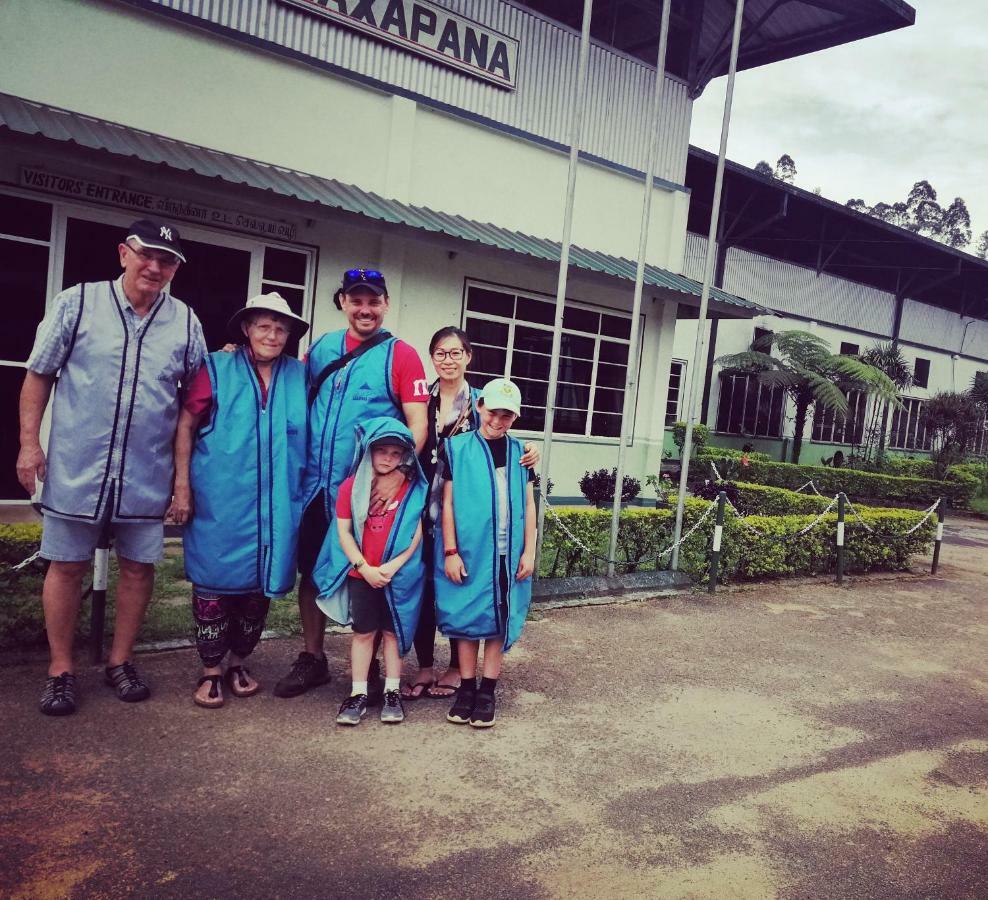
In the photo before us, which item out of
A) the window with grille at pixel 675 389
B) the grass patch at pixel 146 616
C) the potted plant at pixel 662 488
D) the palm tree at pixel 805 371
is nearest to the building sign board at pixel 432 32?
the potted plant at pixel 662 488

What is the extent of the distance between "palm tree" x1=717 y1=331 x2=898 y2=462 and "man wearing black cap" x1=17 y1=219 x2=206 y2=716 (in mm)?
18342

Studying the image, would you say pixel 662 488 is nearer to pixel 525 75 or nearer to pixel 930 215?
pixel 525 75

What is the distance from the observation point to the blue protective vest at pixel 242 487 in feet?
12.2

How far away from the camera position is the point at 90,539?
3.65 m

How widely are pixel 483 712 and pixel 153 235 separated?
2726 millimetres

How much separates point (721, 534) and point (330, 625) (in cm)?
395

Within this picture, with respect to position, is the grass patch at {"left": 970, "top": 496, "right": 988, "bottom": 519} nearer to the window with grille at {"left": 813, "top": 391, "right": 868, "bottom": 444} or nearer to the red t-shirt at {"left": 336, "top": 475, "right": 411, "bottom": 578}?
the window with grille at {"left": 813, "top": 391, "right": 868, "bottom": 444}

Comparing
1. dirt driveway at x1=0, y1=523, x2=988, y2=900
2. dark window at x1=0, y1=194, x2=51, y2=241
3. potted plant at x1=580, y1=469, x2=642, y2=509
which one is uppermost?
dark window at x1=0, y1=194, x2=51, y2=241

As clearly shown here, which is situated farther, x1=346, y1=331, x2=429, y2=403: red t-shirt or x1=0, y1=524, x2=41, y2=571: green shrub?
x1=0, y1=524, x2=41, y2=571: green shrub

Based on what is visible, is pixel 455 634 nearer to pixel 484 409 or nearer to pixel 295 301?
pixel 484 409

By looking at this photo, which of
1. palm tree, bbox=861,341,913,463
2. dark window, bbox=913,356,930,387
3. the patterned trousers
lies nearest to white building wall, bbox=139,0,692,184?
the patterned trousers

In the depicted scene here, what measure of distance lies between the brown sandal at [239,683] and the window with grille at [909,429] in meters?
27.4

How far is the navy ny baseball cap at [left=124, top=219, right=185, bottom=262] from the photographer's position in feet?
11.5

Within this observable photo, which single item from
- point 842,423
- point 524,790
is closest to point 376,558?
point 524,790
